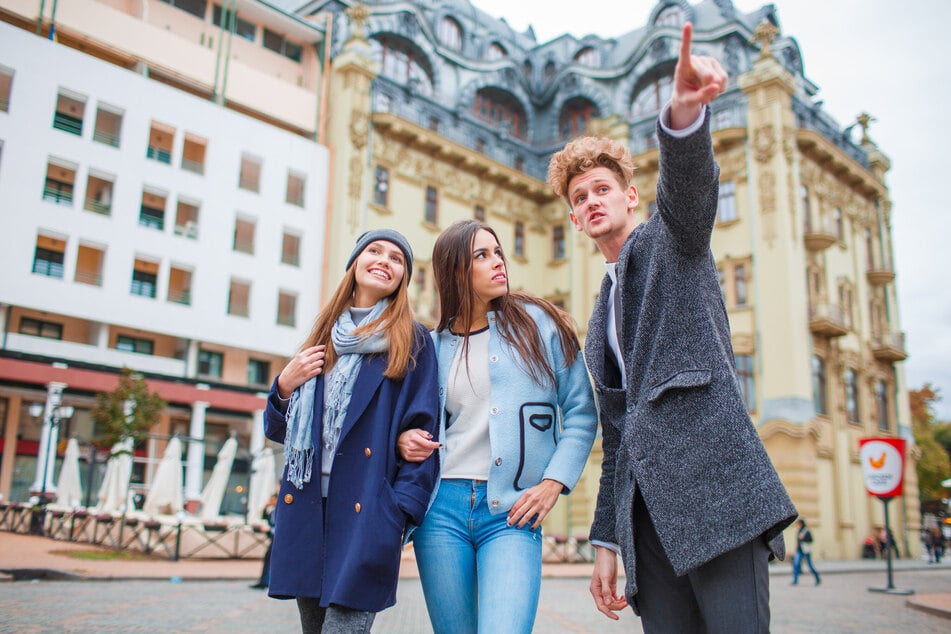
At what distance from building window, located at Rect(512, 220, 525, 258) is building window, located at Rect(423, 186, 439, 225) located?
4.37 meters

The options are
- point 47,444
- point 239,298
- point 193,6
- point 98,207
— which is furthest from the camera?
point 193,6

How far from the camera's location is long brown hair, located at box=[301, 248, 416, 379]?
3.31m

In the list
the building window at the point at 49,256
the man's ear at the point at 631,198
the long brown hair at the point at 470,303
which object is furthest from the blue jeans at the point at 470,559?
the building window at the point at 49,256

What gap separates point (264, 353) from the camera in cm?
3088

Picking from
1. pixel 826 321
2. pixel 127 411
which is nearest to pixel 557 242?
pixel 826 321

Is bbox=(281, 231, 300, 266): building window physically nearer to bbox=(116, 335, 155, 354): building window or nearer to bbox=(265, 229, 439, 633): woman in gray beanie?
bbox=(116, 335, 155, 354): building window

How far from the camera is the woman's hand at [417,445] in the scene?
3142 mm

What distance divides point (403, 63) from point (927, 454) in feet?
131

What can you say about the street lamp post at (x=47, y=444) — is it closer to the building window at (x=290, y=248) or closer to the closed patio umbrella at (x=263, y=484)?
the closed patio umbrella at (x=263, y=484)

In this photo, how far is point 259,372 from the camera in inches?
1231

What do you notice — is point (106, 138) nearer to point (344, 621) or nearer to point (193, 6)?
point (193, 6)

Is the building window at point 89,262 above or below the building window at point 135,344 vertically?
above

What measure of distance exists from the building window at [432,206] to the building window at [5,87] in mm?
14604

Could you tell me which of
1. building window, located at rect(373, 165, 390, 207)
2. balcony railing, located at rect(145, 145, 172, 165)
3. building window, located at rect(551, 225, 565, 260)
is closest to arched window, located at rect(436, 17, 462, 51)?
building window, located at rect(373, 165, 390, 207)
